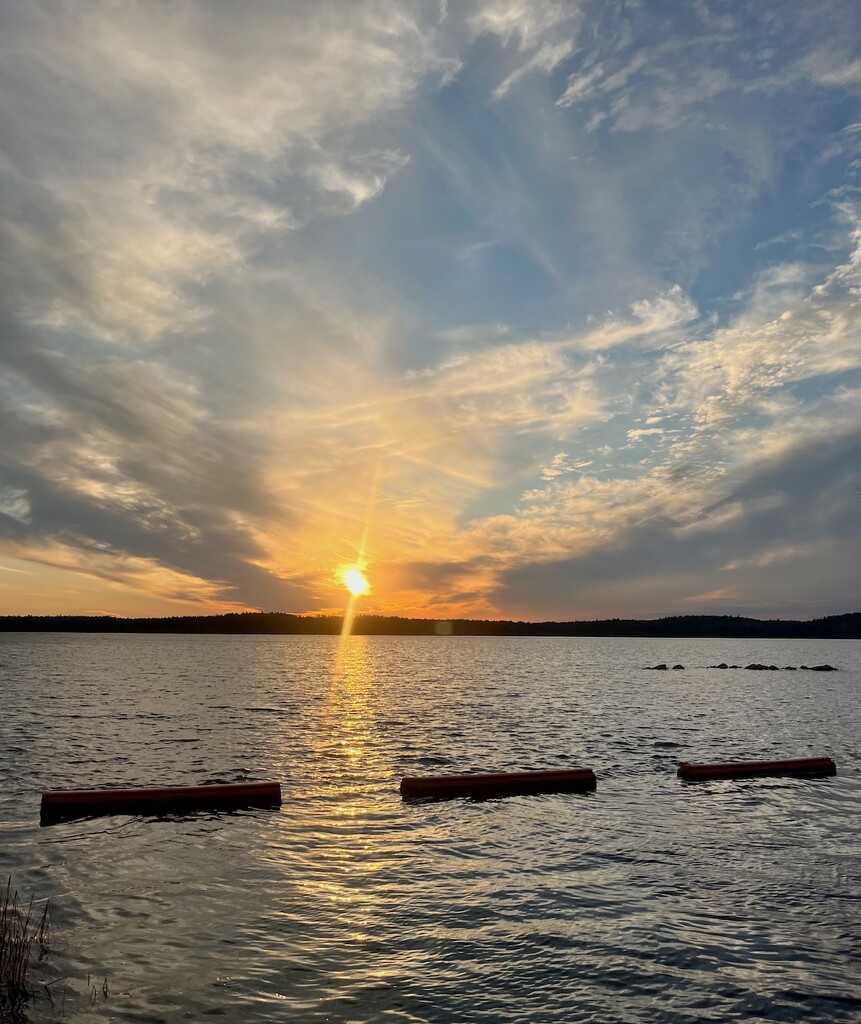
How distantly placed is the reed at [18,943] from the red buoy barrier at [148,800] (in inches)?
268

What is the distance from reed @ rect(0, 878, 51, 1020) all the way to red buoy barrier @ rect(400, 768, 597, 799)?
14.3 m

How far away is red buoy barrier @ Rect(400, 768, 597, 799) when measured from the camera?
92.0 feet

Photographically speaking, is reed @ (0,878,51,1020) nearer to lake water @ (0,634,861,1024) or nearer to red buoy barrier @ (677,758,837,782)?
lake water @ (0,634,861,1024)

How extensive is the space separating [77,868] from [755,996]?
16144 millimetres

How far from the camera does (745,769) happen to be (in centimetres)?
3294

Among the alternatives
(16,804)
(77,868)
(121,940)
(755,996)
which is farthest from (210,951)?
(16,804)

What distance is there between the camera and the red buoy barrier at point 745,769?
32781 mm

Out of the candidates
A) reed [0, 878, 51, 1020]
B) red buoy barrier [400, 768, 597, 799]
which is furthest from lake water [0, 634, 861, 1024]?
red buoy barrier [400, 768, 597, 799]

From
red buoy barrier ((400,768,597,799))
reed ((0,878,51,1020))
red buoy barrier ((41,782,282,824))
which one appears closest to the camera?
reed ((0,878,51,1020))

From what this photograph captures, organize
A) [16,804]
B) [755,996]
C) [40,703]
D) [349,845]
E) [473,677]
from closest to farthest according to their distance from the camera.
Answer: [755,996] < [349,845] < [16,804] < [40,703] < [473,677]

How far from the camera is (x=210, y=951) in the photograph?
1413 centimetres

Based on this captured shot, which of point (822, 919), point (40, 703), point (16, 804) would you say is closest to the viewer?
point (822, 919)

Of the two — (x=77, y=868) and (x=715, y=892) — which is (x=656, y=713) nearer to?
(x=715, y=892)

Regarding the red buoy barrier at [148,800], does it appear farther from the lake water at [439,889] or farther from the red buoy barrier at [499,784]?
the red buoy barrier at [499,784]
